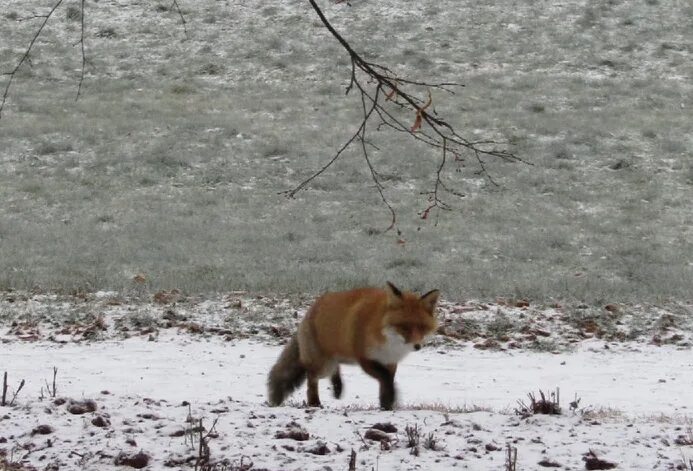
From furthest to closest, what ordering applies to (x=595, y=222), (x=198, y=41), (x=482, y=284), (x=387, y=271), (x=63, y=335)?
1. (x=198, y=41)
2. (x=595, y=222)
3. (x=387, y=271)
4. (x=482, y=284)
5. (x=63, y=335)

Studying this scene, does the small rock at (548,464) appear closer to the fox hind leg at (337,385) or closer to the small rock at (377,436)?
the small rock at (377,436)

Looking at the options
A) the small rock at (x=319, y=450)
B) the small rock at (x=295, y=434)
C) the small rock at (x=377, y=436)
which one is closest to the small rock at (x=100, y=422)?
the small rock at (x=295, y=434)

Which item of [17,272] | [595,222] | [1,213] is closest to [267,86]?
[1,213]

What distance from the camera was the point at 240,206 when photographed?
70.2 feet

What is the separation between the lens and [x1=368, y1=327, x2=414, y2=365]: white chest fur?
6891 mm

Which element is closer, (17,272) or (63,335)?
(63,335)

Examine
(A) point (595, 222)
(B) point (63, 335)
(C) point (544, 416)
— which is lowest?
(A) point (595, 222)

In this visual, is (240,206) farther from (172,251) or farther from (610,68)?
(610,68)

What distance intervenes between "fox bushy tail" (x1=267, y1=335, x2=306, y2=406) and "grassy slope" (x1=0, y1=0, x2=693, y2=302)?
648 centimetres

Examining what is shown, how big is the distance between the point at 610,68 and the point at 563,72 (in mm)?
1567

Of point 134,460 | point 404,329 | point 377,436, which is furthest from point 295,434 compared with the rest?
point 404,329

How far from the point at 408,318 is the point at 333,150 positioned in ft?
58.4

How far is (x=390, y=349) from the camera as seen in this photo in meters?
6.99

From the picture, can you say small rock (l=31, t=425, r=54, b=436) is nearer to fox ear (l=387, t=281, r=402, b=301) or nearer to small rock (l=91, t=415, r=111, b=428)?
small rock (l=91, t=415, r=111, b=428)
